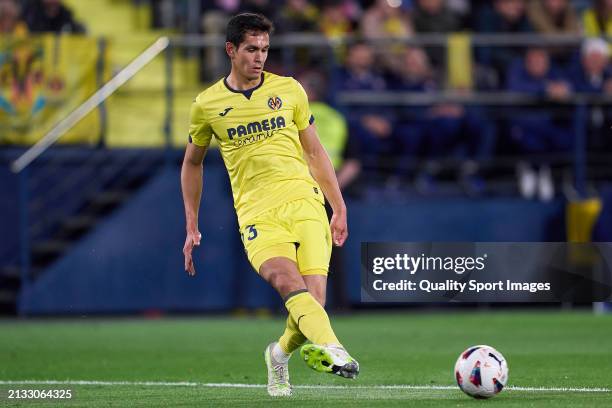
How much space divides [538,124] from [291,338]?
10.2m

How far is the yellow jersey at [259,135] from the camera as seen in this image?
8250 millimetres

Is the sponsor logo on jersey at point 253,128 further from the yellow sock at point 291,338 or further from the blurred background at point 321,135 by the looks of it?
the blurred background at point 321,135

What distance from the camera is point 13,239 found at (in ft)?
55.6

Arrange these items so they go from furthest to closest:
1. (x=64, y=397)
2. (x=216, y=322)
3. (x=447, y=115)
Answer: (x=447, y=115)
(x=216, y=322)
(x=64, y=397)

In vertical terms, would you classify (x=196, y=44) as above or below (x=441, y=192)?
above

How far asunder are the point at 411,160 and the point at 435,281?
901cm

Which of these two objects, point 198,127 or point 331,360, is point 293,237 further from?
point 331,360

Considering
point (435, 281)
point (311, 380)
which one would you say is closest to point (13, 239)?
point (311, 380)

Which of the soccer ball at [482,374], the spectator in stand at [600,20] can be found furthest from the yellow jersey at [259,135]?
the spectator in stand at [600,20]

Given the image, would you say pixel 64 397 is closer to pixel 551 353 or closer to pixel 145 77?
pixel 551 353

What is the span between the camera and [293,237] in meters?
8.09

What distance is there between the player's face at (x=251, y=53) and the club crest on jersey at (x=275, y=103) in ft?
0.61

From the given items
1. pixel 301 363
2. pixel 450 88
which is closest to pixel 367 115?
pixel 450 88

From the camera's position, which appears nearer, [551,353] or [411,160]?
[551,353]
